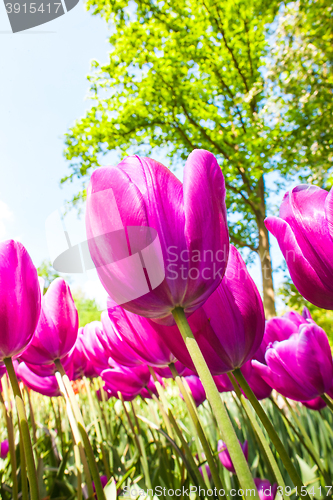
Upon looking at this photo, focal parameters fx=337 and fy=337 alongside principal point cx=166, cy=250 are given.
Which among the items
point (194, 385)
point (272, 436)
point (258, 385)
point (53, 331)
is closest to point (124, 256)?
point (272, 436)

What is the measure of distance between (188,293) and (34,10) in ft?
6.09

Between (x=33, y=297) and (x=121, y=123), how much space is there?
27.8 ft

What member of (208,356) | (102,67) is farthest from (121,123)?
(208,356)

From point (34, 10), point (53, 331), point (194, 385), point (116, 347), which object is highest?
point (34, 10)

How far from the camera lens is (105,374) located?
45.1 inches

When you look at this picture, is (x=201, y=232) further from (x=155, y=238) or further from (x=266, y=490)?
(x=266, y=490)

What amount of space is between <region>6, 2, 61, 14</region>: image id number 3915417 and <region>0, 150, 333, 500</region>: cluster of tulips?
5.03 feet

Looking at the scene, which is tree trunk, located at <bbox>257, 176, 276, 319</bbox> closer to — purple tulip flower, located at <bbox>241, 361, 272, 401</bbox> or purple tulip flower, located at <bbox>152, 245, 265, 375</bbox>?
purple tulip flower, located at <bbox>241, 361, 272, 401</bbox>

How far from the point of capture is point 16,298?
0.54 metres

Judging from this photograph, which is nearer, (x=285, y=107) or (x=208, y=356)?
(x=208, y=356)

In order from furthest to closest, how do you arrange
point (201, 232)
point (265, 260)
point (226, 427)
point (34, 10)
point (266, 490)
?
point (265, 260), point (34, 10), point (266, 490), point (201, 232), point (226, 427)

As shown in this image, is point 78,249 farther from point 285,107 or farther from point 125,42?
point 125,42

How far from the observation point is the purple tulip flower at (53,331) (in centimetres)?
74

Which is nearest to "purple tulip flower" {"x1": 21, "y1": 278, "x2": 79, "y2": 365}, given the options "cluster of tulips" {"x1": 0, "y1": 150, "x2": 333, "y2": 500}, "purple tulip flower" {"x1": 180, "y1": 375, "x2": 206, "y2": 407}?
"cluster of tulips" {"x1": 0, "y1": 150, "x2": 333, "y2": 500}
